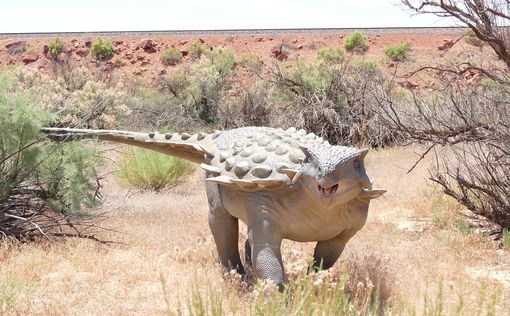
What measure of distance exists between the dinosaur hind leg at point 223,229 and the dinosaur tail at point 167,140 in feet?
1.16

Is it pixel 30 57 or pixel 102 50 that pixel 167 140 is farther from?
pixel 30 57

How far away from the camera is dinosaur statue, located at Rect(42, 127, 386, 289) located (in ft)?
12.8

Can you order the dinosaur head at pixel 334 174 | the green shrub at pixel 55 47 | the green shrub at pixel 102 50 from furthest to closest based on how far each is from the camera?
the green shrub at pixel 102 50 → the green shrub at pixel 55 47 → the dinosaur head at pixel 334 174

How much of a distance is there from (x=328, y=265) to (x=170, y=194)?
5702 millimetres

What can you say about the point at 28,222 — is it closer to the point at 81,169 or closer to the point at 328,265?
the point at 81,169

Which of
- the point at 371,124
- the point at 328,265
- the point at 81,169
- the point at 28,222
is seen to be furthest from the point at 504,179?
the point at 371,124

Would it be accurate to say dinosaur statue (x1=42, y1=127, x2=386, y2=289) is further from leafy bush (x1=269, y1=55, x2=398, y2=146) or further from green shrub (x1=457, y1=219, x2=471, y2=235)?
leafy bush (x1=269, y1=55, x2=398, y2=146)

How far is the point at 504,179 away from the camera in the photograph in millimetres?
7000

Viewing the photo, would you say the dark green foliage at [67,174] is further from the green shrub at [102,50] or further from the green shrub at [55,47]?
the green shrub at [102,50]

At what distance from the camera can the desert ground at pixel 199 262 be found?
14.4ft

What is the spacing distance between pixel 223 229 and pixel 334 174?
5.15 feet

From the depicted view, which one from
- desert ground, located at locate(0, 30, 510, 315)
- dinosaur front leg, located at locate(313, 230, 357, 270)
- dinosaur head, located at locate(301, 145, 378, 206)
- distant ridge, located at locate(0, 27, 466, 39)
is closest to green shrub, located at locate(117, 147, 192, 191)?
desert ground, located at locate(0, 30, 510, 315)

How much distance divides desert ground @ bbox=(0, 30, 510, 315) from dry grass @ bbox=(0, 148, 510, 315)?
1 cm

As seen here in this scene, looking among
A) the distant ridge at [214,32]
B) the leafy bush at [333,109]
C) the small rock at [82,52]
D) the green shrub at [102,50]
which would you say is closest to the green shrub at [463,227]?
the leafy bush at [333,109]
